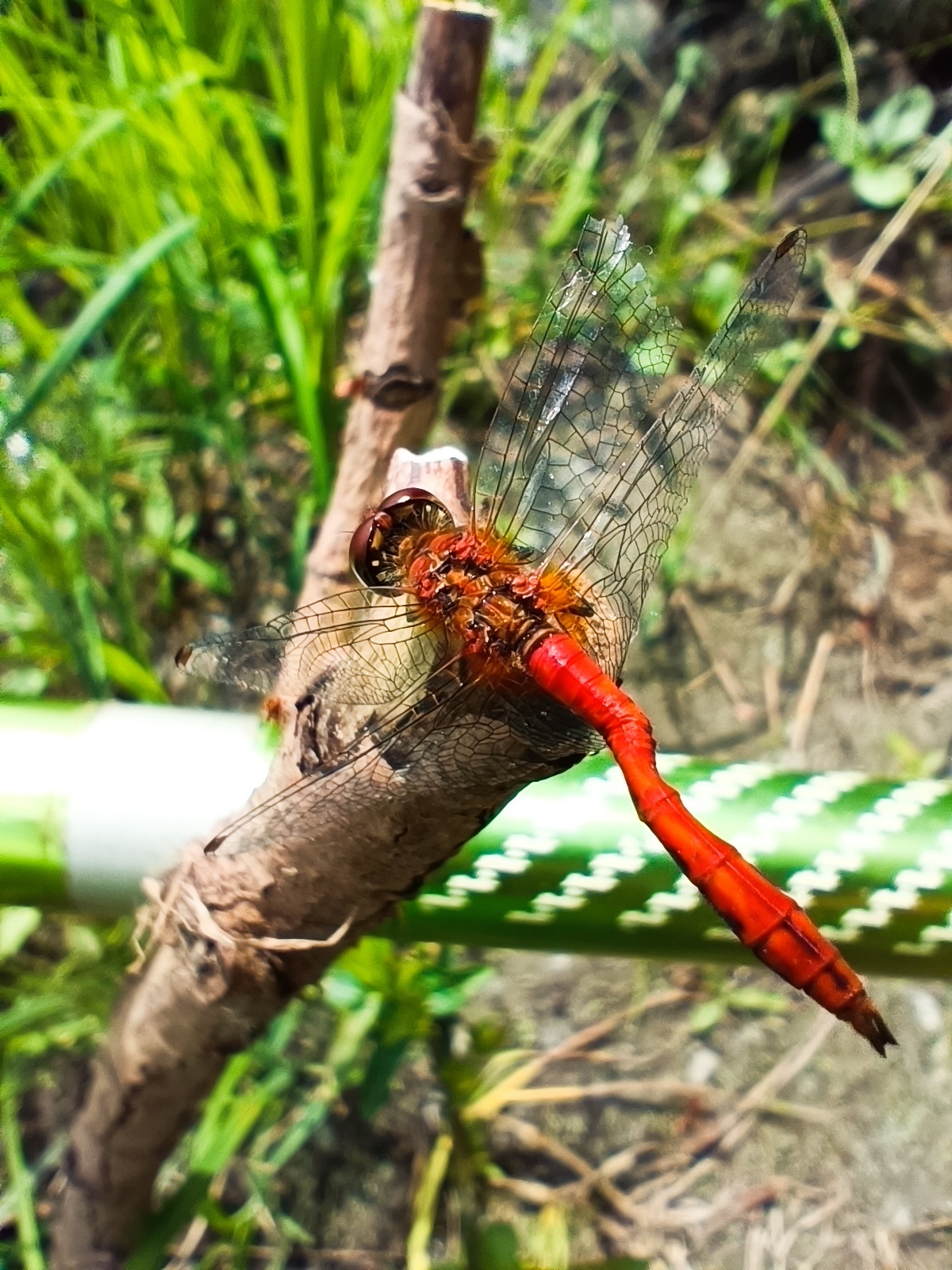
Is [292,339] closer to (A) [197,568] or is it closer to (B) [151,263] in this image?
(B) [151,263]

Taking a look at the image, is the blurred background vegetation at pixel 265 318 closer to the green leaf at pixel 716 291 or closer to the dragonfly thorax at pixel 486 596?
the green leaf at pixel 716 291

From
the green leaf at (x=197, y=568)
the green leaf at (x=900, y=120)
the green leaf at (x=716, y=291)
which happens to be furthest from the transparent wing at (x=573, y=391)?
the green leaf at (x=900, y=120)

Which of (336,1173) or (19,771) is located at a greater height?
(19,771)

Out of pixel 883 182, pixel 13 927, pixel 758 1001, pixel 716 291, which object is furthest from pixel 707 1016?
pixel 883 182

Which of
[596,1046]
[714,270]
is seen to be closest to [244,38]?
[714,270]

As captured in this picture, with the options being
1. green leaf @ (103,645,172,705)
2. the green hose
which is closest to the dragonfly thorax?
the green hose

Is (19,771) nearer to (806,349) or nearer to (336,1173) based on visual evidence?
(336,1173)
